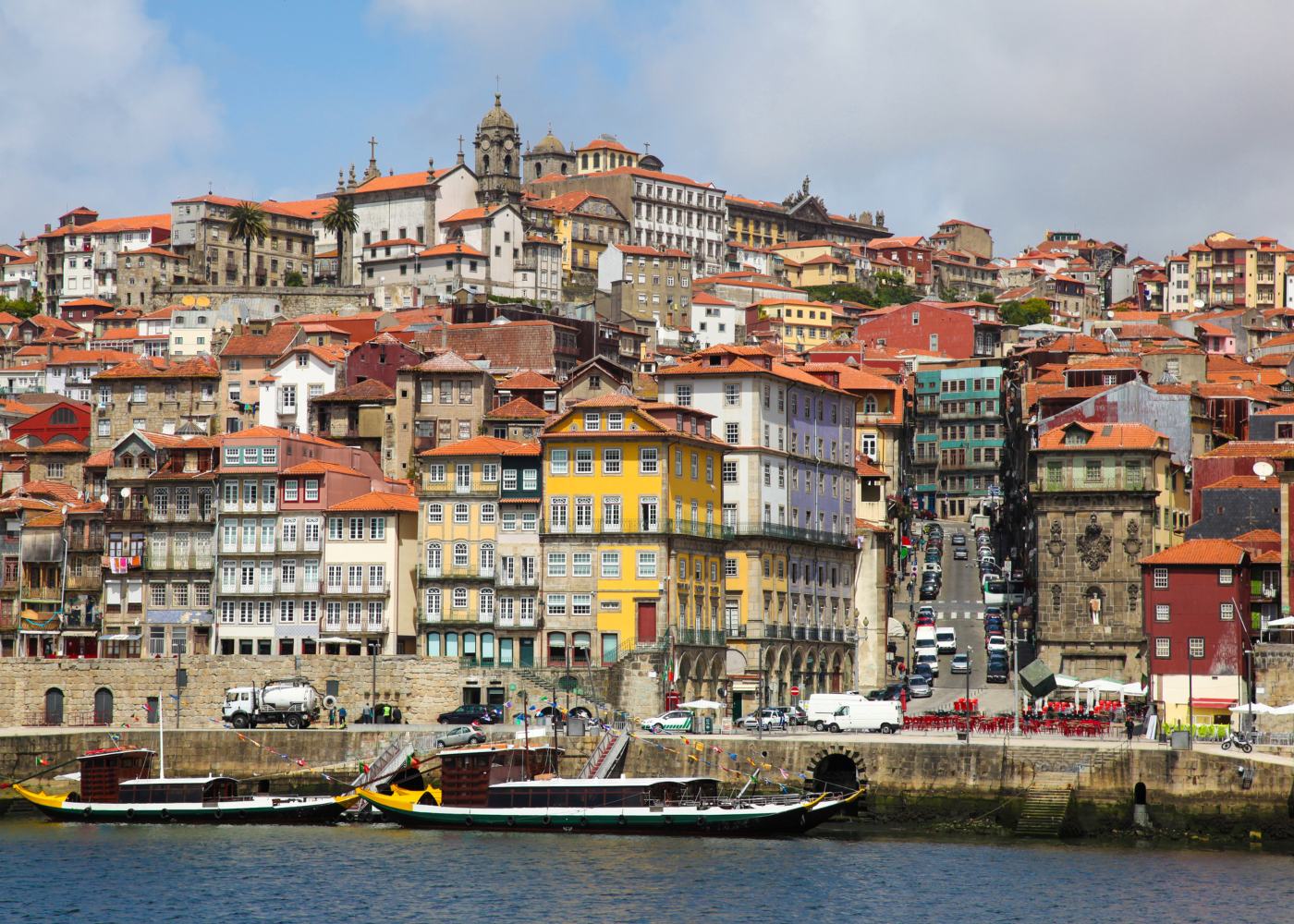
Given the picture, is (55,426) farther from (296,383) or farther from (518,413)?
(518,413)

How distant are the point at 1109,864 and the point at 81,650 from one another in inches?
2245

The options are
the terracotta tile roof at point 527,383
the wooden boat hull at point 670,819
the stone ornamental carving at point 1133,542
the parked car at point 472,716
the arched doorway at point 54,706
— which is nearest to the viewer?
the wooden boat hull at point 670,819

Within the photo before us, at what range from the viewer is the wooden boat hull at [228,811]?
269 ft

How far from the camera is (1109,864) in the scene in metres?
69.7

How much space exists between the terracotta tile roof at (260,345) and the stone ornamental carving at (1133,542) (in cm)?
5190

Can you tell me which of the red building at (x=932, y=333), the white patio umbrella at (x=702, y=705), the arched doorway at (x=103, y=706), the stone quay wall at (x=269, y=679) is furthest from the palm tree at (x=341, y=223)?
the white patio umbrella at (x=702, y=705)

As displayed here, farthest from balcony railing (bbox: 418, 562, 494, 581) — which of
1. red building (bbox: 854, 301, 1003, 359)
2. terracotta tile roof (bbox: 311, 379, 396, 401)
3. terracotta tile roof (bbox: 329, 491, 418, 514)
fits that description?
red building (bbox: 854, 301, 1003, 359)

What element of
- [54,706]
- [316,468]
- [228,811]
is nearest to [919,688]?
[316,468]

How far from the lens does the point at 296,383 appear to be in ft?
422

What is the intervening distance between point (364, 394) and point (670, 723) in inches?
1558

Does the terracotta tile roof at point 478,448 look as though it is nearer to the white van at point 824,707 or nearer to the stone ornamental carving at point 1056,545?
the white van at point 824,707

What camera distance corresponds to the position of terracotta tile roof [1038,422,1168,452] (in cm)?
11025

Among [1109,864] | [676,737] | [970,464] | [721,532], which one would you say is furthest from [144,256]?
[1109,864]

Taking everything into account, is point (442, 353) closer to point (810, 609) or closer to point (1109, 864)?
point (810, 609)
